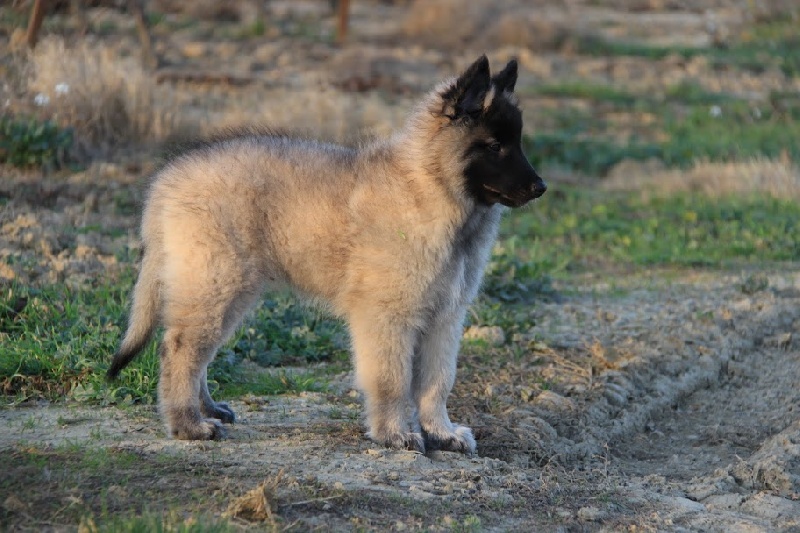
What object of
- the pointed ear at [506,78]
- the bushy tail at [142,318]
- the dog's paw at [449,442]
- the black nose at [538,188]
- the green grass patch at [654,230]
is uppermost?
the pointed ear at [506,78]

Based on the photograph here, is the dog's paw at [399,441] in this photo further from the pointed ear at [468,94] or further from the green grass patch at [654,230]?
the green grass patch at [654,230]

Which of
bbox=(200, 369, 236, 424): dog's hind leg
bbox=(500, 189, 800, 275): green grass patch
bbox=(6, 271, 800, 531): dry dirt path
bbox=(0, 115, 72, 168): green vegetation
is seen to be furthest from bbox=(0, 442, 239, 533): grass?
bbox=(0, 115, 72, 168): green vegetation

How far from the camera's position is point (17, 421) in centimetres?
627

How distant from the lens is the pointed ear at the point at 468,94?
20.2 feet

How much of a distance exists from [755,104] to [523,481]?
16.2 metres

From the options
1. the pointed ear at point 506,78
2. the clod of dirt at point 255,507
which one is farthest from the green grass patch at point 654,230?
the clod of dirt at point 255,507

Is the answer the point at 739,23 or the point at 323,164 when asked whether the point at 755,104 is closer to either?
the point at 739,23

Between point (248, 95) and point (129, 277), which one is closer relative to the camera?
point (129, 277)

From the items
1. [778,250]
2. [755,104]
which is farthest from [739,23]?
[778,250]

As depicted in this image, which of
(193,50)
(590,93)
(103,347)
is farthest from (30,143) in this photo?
(590,93)

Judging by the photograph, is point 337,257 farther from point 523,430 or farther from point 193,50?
point 193,50

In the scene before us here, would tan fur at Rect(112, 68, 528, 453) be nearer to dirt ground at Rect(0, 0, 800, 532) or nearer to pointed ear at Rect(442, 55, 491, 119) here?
pointed ear at Rect(442, 55, 491, 119)

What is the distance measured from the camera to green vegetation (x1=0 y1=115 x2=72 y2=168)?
11758mm

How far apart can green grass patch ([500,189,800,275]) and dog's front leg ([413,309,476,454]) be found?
4.65 metres
